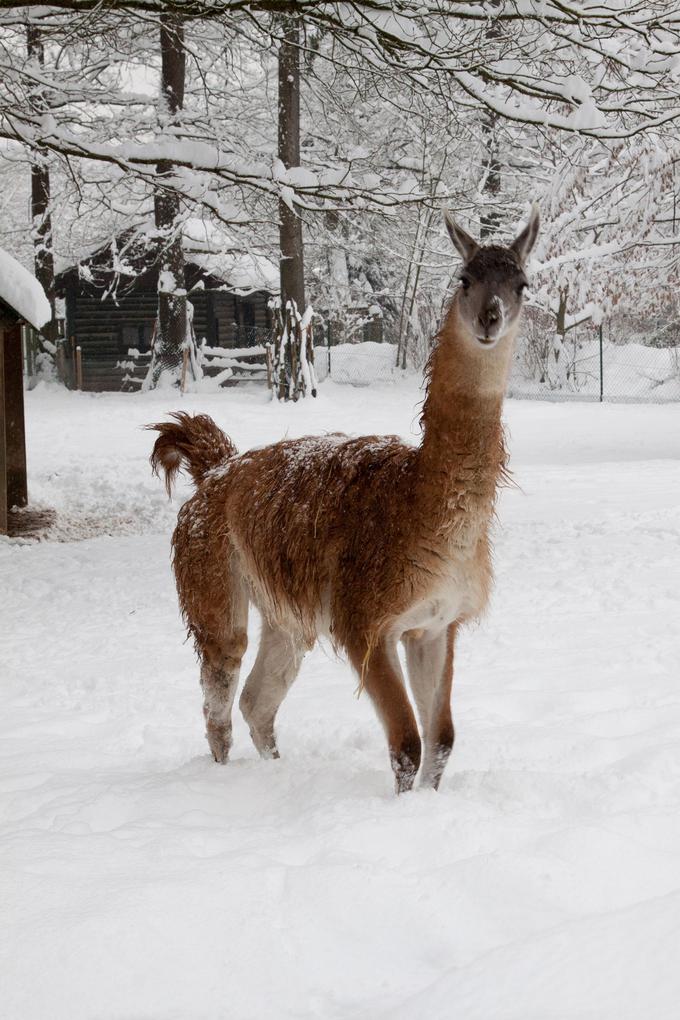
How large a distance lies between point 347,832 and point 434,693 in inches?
29.3

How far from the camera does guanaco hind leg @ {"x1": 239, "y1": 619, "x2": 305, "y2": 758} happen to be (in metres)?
4.59

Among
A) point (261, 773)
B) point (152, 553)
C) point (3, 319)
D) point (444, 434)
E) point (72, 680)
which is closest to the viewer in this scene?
point (444, 434)

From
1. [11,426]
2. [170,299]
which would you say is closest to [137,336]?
[170,299]

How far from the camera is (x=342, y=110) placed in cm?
987

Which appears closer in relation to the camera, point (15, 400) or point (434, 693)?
point (434, 693)

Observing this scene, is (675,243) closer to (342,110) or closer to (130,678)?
(342,110)

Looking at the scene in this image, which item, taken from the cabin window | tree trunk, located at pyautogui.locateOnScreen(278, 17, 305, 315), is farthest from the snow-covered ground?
the cabin window

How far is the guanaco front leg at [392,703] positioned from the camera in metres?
3.70

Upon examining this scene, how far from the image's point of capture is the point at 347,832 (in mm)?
3391

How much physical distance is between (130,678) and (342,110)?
19.5 feet

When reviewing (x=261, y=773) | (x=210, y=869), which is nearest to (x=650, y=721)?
(x=261, y=773)

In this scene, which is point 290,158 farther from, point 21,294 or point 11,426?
point 21,294

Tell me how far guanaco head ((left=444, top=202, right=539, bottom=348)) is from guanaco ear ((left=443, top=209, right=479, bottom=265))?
2 cm

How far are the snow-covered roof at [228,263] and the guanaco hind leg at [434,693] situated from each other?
85.9 ft
